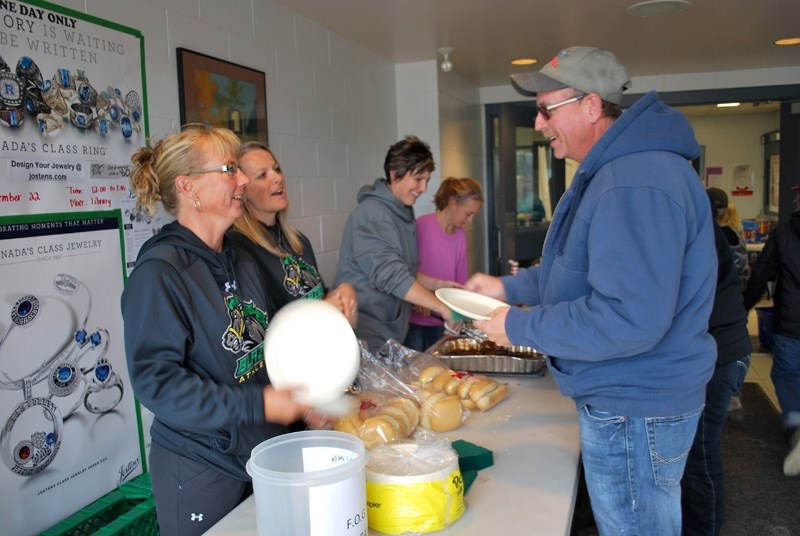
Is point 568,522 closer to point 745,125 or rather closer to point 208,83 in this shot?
point 208,83

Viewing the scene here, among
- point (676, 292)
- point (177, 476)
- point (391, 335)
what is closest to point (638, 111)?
point (676, 292)

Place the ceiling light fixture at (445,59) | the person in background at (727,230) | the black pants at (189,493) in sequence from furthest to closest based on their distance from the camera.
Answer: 1. the ceiling light fixture at (445,59)
2. the person in background at (727,230)
3. the black pants at (189,493)

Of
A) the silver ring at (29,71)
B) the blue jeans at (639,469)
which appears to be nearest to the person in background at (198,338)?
the silver ring at (29,71)

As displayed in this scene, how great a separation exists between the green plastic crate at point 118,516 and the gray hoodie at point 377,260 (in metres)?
1.06

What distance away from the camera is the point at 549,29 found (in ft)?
12.6

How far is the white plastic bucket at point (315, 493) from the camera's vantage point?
3.53 feet

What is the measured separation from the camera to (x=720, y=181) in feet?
35.9

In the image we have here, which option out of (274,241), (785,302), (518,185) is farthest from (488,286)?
(518,185)

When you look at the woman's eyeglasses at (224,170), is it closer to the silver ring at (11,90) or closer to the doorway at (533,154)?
the silver ring at (11,90)

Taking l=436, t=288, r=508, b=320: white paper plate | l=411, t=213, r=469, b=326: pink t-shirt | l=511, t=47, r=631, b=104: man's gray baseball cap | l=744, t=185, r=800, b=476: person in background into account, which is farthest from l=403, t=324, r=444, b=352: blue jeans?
l=511, t=47, r=631, b=104: man's gray baseball cap

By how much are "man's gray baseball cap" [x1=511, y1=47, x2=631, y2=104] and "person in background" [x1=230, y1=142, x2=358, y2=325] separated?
91 cm

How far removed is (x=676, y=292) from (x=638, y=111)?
42cm

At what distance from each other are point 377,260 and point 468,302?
95 cm

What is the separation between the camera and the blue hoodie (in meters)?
1.37
